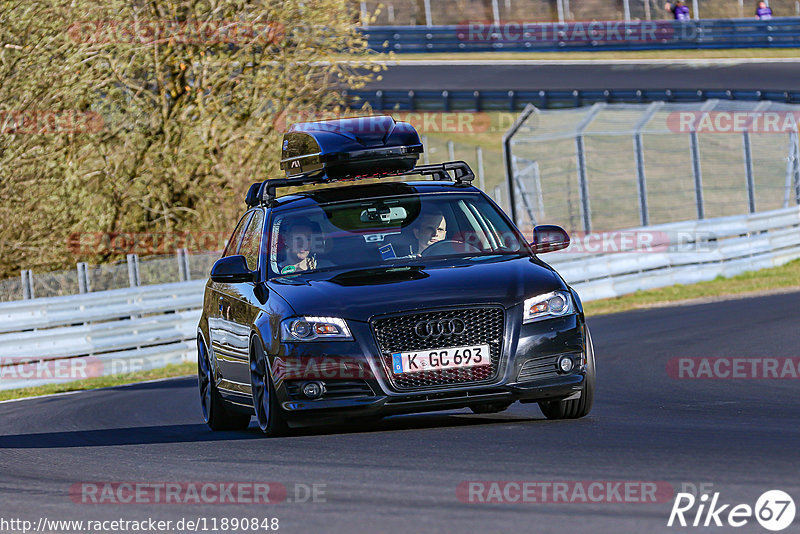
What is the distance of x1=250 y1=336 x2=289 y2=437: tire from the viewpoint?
346 inches

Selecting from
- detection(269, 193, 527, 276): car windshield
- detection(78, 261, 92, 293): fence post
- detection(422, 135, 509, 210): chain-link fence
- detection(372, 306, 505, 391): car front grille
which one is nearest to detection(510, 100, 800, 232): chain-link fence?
detection(422, 135, 509, 210): chain-link fence

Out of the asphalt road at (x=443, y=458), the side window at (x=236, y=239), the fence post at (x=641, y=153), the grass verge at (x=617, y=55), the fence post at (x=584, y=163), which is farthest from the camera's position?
the grass verge at (x=617, y=55)

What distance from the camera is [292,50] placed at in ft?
83.5

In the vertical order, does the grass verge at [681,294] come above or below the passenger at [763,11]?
below

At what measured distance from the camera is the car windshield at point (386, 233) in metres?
9.47

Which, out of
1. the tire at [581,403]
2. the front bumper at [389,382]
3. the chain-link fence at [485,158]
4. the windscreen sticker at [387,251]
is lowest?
the chain-link fence at [485,158]

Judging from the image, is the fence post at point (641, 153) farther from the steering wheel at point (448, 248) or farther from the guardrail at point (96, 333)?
the steering wheel at point (448, 248)

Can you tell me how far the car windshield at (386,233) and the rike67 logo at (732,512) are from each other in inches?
156

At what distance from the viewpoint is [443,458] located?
7.38m

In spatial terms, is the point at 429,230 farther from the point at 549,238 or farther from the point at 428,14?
the point at 428,14

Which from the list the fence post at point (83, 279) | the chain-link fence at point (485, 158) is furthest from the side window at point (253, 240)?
the chain-link fence at point (485, 158)

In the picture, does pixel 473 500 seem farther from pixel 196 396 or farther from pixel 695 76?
pixel 695 76

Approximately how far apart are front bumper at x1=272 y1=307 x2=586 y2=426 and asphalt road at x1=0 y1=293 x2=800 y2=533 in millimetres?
194

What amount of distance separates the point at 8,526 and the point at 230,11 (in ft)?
62.7
